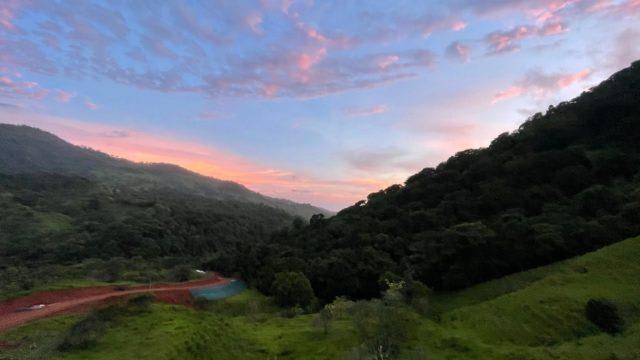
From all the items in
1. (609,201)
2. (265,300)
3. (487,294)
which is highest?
(609,201)

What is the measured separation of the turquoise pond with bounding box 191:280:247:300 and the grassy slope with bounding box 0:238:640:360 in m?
20.0

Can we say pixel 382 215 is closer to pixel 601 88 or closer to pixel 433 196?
pixel 433 196

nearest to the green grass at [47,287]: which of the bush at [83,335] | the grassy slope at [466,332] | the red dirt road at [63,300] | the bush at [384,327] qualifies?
the red dirt road at [63,300]

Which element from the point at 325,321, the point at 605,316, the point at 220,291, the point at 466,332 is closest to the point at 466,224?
the point at 466,332

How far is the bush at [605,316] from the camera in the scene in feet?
91.5

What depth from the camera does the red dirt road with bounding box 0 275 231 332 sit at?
3541 cm

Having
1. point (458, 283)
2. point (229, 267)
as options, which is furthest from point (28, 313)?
point (229, 267)

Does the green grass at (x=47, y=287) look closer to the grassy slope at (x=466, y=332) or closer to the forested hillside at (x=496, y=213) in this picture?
the grassy slope at (x=466, y=332)

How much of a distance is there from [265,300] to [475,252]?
82.1 feet

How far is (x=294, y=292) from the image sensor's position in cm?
4969

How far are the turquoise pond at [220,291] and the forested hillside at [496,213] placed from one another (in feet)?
11.2

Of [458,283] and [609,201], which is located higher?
[609,201]

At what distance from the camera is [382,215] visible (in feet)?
247

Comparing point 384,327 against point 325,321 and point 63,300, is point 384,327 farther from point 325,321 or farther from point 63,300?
point 63,300
